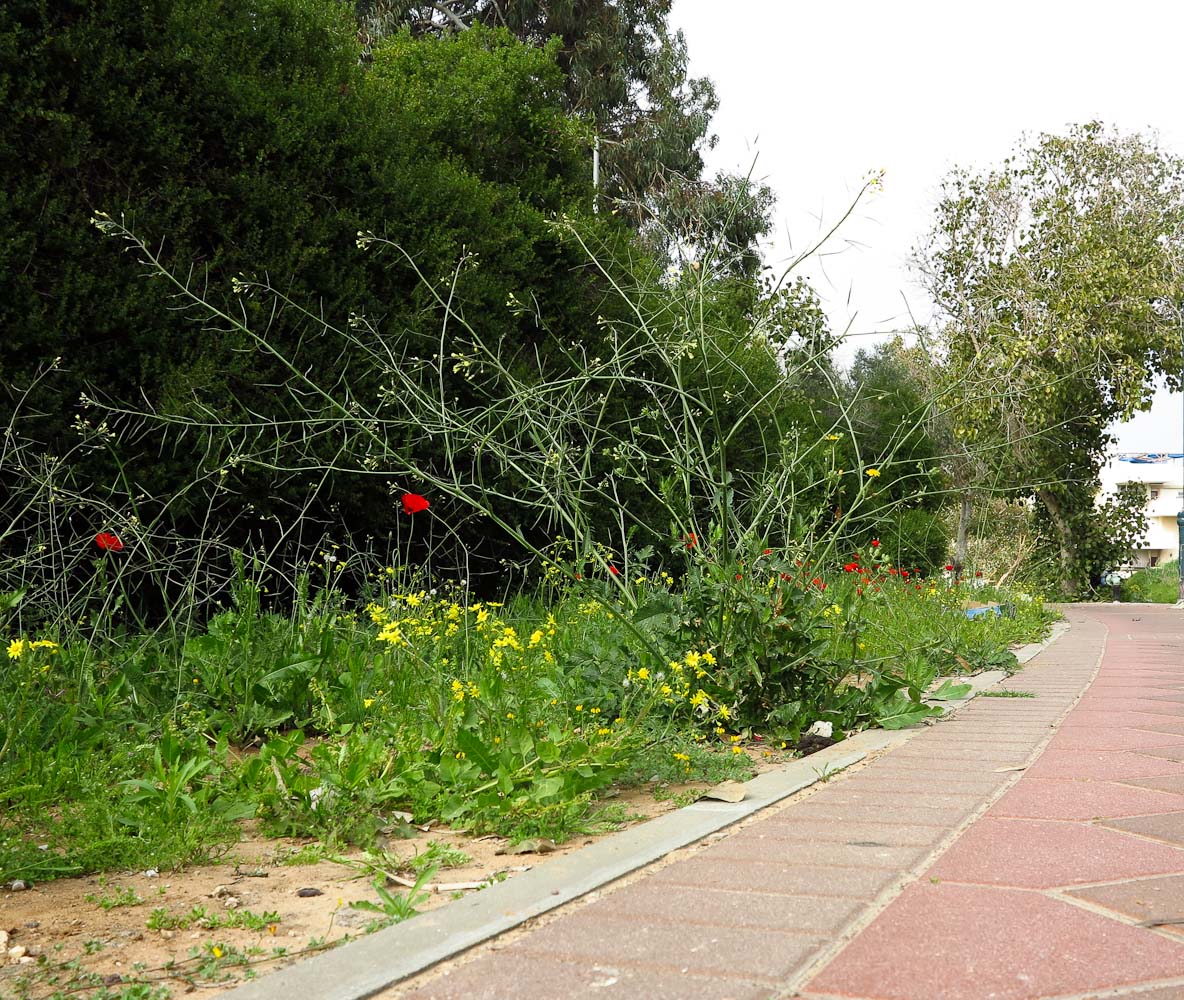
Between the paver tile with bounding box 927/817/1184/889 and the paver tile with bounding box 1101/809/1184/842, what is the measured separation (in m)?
0.07

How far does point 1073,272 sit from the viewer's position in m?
20.4

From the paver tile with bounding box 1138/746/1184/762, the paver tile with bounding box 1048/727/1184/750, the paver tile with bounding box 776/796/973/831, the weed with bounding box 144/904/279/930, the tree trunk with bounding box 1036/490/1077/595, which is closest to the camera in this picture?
the weed with bounding box 144/904/279/930

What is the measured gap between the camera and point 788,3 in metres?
4.85

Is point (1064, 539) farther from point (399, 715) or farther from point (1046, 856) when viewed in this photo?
point (1046, 856)

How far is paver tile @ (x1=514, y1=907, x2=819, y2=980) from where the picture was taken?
6.18 feet

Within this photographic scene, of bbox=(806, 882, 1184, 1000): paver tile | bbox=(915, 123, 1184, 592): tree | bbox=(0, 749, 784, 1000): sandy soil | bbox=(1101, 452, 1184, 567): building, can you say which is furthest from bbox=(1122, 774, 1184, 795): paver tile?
bbox=(1101, 452, 1184, 567): building

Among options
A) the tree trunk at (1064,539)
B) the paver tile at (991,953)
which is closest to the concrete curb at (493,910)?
the paver tile at (991,953)

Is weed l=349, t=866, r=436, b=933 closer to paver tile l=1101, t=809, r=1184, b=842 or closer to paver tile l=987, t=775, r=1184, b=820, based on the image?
paver tile l=987, t=775, r=1184, b=820

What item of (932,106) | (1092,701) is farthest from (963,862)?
(1092,701)

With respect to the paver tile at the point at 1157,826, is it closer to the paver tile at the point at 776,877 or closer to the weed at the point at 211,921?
the paver tile at the point at 776,877

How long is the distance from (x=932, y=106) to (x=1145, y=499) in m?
22.5

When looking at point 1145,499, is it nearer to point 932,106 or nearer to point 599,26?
point 599,26

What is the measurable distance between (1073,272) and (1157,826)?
19591mm

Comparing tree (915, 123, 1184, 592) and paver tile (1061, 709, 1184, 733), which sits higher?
tree (915, 123, 1184, 592)
